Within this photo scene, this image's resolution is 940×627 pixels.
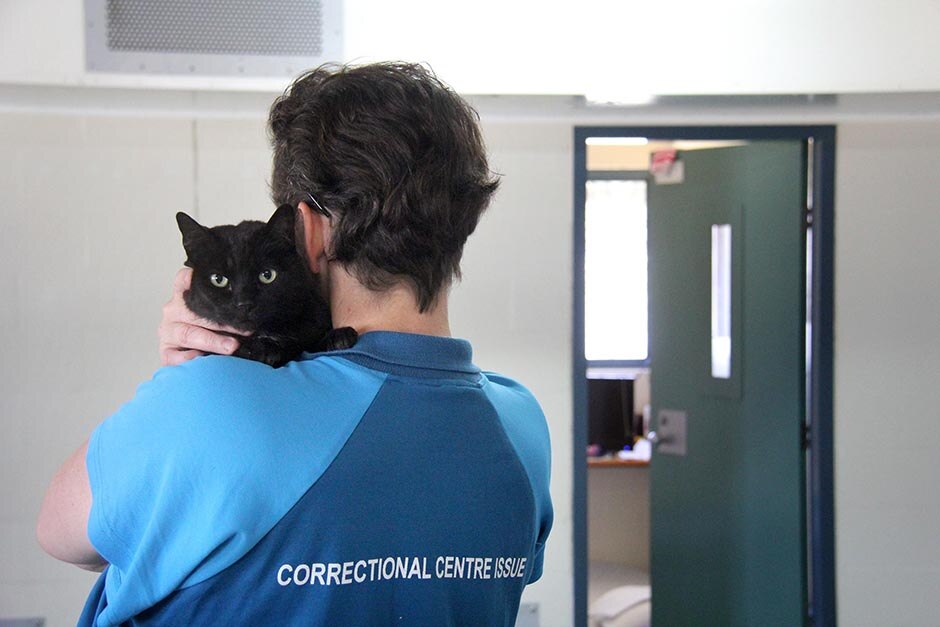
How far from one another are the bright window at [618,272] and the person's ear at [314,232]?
413 centimetres

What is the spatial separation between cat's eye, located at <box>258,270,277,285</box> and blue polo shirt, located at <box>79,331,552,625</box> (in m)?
0.32

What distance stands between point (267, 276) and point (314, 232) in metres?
0.26

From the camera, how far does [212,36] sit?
6.49 ft

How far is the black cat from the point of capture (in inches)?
40.6

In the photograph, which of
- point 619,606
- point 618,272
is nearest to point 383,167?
point 619,606

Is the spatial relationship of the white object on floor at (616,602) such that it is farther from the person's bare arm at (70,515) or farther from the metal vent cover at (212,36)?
the person's bare arm at (70,515)

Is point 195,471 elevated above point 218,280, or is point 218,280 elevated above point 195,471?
point 218,280

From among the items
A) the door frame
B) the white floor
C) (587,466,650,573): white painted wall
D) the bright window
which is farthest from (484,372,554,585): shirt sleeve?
the bright window

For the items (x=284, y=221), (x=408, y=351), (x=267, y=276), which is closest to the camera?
(x=408, y=351)

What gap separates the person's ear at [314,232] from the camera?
89 cm

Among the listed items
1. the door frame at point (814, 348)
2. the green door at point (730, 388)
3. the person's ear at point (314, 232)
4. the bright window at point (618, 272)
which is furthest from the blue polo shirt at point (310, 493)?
the bright window at point (618, 272)

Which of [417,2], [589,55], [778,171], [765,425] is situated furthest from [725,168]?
[417,2]

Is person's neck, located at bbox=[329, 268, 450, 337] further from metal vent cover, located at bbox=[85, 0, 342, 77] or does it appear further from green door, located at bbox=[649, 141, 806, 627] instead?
green door, located at bbox=[649, 141, 806, 627]

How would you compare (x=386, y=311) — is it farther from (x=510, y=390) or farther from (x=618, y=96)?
(x=618, y=96)
